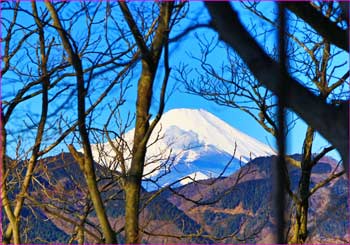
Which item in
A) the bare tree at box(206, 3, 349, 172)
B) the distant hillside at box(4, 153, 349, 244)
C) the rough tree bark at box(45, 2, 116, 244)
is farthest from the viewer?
the distant hillside at box(4, 153, 349, 244)

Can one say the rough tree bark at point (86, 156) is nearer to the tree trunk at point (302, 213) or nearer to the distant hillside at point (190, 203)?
the distant hillside at point (190, 203)

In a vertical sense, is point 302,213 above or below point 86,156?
below

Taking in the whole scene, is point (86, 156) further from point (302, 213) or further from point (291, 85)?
point (302, 213)

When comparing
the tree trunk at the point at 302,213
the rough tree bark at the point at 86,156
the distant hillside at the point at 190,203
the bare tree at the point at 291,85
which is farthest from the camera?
the tree trunk at the point at 302,213

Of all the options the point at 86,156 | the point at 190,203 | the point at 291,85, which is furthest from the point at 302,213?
the point at 291,85

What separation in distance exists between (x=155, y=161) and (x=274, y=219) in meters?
5.50

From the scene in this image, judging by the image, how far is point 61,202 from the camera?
5754mm

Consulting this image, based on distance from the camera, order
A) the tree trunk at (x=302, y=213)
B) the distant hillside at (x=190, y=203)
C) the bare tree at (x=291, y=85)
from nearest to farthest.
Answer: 1. the bare tree at (x=291, y=85)
2. the distant hillside at (x=190, y=203)
3. the tree trunk at (x=302, y=213)

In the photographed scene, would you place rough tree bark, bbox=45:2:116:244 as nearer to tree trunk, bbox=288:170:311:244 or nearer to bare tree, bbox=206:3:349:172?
bare tree, bbox=206:3:349:172

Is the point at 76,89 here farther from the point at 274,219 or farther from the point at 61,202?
the point at 61,202

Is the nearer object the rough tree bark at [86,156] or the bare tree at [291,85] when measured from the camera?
the bare tree at [291,85]

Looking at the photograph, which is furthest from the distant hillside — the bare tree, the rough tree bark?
the bare tree

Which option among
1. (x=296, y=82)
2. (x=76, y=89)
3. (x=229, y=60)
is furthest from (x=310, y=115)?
(x=229, y=60)

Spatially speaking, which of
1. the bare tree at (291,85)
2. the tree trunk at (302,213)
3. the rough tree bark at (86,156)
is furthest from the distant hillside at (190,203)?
the bare tree at (291,85)
